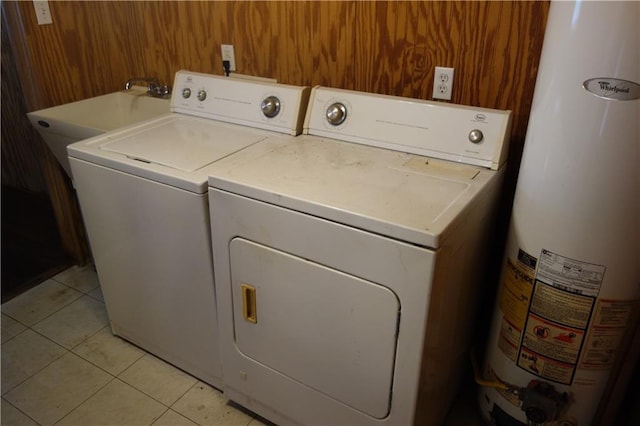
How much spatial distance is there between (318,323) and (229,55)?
126 cm

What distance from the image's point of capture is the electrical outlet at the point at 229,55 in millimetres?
2014

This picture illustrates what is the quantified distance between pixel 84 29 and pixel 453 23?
1.75 m

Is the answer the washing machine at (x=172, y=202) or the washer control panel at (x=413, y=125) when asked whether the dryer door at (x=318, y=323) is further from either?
the washer control panel at (x=413, y=125)

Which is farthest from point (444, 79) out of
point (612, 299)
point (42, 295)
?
point (42, 295)

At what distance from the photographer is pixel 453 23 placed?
1.53 meters

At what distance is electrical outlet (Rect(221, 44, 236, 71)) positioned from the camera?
2.01 meters

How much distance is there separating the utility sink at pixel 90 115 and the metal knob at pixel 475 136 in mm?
1356

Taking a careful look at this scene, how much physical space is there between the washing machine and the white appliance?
3.3 inches

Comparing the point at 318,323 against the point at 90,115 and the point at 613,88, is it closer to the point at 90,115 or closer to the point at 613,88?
the point at 613,88

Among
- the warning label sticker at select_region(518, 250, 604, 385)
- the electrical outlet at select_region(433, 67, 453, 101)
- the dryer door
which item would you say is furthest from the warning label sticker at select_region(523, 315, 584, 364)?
the electrical outlet at select_region(433, 67, 453, 101)

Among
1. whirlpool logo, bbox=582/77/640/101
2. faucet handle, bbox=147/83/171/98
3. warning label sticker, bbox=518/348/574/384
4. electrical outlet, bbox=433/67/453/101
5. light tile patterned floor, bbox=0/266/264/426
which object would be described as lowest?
light tile patterned floor, bbox=0/266/264/426

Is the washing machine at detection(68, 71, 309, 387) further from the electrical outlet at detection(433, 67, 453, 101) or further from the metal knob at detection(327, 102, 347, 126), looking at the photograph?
the electrical outlet at detection(433, 67, 453, 101)

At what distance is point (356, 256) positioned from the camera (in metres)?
1.16

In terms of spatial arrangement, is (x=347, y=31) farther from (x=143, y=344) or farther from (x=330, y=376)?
(x=143, y=344)
